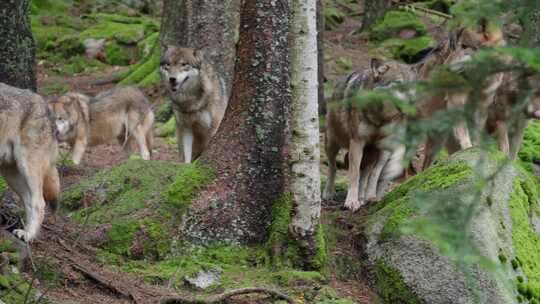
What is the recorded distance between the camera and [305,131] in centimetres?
705

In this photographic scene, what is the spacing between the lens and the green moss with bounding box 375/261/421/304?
23.0 ft

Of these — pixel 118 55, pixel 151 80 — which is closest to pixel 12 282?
pixel 151 80

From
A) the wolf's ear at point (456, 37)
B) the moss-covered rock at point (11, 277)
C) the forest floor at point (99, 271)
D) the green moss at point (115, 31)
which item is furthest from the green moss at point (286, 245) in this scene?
the green moss at point (115, 31)

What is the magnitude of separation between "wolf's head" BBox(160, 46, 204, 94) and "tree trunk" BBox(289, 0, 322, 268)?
419 centimetres

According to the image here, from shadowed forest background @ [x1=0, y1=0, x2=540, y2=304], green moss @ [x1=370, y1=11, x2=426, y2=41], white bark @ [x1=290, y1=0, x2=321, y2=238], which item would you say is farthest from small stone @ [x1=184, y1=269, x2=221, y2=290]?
green moss @ [x1=370, y1=11, x2=426, y2=41]

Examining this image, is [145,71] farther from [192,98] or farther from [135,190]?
[135,190]

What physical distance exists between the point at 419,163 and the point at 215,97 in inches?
164

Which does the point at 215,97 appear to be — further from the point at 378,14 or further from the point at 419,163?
the point at 378,14

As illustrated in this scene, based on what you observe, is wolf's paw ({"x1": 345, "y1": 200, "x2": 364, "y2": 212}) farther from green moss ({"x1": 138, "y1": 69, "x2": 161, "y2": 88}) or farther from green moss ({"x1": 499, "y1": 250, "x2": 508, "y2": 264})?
green moss ({"x1": 138, "y1": 69, "x2": 161, "y2": 88})

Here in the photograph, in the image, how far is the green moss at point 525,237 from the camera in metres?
7.19

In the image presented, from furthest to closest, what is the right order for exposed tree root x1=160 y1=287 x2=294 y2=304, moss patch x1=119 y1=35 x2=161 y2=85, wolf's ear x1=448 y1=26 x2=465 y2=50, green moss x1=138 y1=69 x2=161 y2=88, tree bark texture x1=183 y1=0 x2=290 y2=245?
moss patch x1=119 y1=35 x2=161 y2=85, green moss x1=138 y1=69 x2=161 y2=88, wolf's ear x1=448 y1=26 x2=465 y2=50, tree bark texture x1=183 y1=0 x2=290 y2=245, exposed tree root x1=160 y1=287 x2=294 y2=304

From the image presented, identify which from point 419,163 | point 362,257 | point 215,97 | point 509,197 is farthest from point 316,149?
point 419,163

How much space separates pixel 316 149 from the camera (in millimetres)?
7137

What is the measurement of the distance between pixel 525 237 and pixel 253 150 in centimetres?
285
